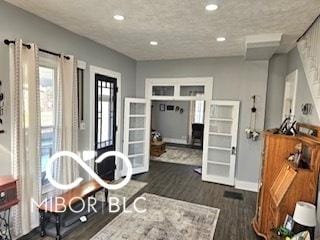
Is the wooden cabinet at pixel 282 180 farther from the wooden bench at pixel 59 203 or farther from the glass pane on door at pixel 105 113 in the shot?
the glass pane on door at pixel 105 113

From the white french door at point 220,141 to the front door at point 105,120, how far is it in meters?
2.17

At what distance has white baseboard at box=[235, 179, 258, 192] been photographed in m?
4.81

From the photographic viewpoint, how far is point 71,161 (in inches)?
139

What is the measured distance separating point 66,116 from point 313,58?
141 inches

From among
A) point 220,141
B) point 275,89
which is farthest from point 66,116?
point 275,89

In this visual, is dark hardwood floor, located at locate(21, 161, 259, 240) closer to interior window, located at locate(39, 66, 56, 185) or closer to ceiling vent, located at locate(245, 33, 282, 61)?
interior window, located at locate(39, 66, 56, 185)

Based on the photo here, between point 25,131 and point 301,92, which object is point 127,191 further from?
point 301,92

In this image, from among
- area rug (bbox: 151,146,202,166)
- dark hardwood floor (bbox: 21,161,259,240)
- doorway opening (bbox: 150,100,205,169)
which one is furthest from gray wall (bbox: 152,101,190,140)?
dark hardwood floor (bbox: 21,161,259,240)

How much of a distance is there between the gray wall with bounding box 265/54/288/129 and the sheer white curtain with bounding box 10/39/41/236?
4.40 meters

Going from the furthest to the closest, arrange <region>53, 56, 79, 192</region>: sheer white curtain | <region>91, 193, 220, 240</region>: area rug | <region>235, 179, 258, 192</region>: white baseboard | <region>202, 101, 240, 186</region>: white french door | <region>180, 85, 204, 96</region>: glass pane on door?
1. <region>180, 85, 204, 96</region>: glass pane on door
2. <region>202, 101, 240, 186</region>: white french door
3. <region>235, 179, 258, 192</region>: white baseboard
4. <region>53, 56, 79, 192</region>: sheer white curtain
5. <region>91, 193, 220, 240</region>: area rug

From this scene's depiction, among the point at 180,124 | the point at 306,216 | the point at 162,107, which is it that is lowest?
the point at 306,216

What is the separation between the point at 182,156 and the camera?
303 inches

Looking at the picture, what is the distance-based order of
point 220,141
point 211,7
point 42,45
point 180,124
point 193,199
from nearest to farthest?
point 211,7 < point 42,45 < point 193,199 < point 220,141 < point 180,124

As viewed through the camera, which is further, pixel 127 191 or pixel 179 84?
pixel 179 84
